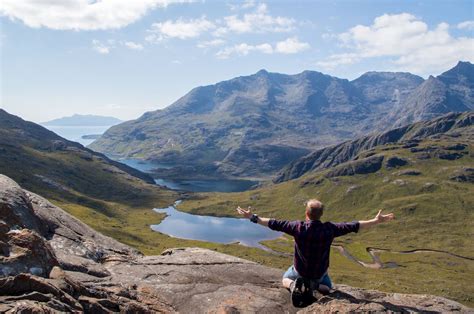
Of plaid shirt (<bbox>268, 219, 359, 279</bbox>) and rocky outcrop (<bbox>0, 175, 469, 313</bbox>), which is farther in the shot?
plaid shirt (<bbox>268, 219, 359, 279</bbox>)

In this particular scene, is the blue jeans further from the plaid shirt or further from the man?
the plaid shirt

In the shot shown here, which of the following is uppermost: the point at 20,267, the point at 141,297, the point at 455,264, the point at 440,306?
the point at 20,267

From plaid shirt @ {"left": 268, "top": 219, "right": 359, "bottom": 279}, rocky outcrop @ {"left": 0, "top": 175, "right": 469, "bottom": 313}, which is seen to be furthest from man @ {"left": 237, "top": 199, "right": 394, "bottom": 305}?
rocky outcrop @ {"left": 0, "top": 175, "right": 469, "bottom": 313}

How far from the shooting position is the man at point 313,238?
55.7 feet

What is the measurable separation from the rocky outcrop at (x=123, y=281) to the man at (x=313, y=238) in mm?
942

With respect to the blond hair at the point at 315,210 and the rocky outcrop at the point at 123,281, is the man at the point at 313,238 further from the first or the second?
the rocky outcrop at the point at 123,281

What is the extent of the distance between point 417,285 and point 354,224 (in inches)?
6182

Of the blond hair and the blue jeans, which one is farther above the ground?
the blond hair

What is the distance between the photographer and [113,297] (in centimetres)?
1797

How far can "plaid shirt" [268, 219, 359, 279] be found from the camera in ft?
55.8

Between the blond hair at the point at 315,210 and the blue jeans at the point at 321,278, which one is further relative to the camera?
the blue jeans at the point at 321,278

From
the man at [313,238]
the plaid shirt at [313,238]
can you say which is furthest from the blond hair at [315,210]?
the plaid shirt at [313,238]

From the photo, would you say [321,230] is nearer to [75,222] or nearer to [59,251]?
[59,251]

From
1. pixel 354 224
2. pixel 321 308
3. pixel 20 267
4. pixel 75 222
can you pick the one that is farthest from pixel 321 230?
pixel 75 222
